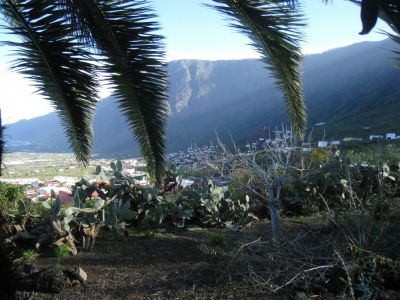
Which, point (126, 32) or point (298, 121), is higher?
point (126, 32)

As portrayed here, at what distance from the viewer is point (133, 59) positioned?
13.4ft

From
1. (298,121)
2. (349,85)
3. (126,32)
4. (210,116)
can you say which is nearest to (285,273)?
(298,121)

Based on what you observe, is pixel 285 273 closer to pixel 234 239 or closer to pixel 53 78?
pixel 234 239

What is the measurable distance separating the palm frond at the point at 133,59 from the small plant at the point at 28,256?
1566 millimetres

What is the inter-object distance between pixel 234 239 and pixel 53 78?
2.49m

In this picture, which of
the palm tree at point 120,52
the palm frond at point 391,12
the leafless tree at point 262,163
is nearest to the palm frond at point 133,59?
the palm tree at point 120,52

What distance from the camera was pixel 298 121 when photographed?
482 centimetres

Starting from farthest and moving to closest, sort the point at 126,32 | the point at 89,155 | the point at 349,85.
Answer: the point at 349,85 → the point at 89,155 → the point at 126,32

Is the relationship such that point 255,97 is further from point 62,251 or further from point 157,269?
point 157,269

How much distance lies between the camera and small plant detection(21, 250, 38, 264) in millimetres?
3826

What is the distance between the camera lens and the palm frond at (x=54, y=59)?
3.76m

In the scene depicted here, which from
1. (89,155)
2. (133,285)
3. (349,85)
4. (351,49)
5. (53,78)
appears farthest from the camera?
(351,49)

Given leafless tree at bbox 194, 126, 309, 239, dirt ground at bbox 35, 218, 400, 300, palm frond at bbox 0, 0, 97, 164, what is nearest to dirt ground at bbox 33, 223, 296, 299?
dirt ground at bbox 35, 218, 400, 300

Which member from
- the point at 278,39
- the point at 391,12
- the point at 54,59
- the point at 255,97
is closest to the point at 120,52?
the point at 54,59
